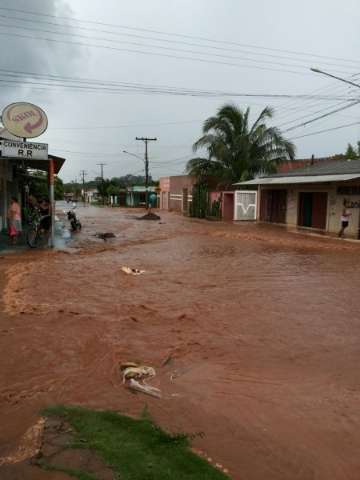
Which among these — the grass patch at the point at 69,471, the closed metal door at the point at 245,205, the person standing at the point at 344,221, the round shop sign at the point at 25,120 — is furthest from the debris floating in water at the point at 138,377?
the closed metal door at the point at 245,205

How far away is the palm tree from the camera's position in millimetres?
32781

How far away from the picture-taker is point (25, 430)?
11.9 ft

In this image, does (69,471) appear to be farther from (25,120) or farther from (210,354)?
(25,120)

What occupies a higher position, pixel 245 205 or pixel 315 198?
pixel 315 198

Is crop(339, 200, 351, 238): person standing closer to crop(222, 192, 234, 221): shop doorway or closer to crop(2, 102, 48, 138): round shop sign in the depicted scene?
crop(222, 192, 234, 221): shop doorway

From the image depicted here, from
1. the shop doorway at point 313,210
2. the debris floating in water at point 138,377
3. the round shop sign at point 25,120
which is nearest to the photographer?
the debris floating in water at point 138,377

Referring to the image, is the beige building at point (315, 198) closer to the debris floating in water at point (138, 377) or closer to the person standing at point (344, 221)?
the person standing at point (344, 221)

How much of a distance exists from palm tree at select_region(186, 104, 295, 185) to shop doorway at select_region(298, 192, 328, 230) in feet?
23.0

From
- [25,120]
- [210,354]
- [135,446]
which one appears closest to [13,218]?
[25,120]

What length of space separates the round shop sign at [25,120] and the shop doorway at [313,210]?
16.3m

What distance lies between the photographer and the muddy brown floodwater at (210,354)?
12.0 feet

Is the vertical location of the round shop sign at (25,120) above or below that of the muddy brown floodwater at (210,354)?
above

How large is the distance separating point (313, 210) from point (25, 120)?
17.6m

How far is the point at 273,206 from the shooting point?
30828 millimetres
